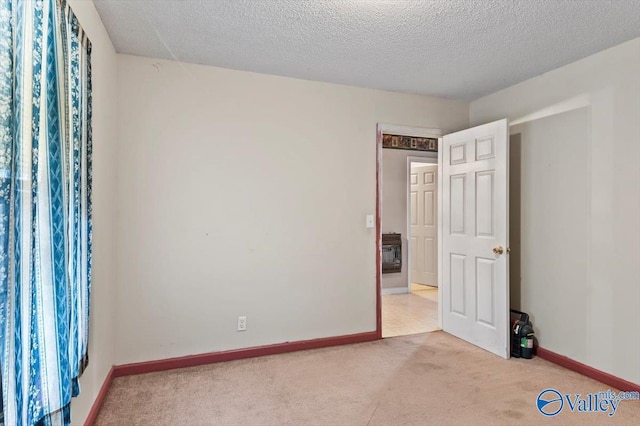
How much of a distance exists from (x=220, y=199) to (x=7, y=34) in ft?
6.79

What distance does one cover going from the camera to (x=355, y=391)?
248 cm

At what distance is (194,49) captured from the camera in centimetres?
265

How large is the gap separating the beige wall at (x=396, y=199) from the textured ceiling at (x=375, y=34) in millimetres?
2627

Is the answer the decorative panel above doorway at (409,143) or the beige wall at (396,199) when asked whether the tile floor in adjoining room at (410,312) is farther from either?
the decorative panel above doorway at (409,143)

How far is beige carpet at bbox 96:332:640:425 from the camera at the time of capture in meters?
2.16

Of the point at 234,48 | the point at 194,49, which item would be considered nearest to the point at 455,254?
the point at 234,48

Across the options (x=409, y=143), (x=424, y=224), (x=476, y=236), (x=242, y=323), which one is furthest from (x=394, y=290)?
(x=242, y=323)

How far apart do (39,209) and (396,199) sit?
5.17 m

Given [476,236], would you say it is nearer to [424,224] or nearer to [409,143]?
[409,143]

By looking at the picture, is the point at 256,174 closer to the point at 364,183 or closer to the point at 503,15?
the point at 364,183

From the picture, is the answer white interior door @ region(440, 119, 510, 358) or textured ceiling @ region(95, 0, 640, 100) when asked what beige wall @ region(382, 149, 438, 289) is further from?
textured ceiling @ region(95, 0, 640, 100)

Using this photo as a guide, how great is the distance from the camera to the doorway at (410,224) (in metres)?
5.54
